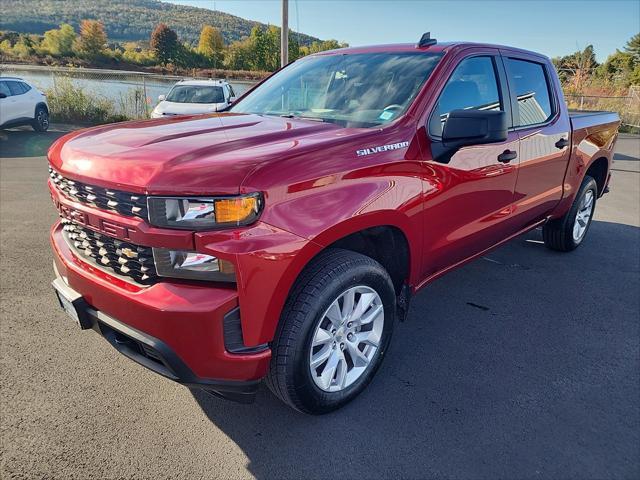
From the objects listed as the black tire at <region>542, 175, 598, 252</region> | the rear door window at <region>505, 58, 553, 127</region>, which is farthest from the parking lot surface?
the rear door window at <region>505, 58, 553, 127</region>

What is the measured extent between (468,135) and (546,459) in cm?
167

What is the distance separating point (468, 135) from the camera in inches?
100

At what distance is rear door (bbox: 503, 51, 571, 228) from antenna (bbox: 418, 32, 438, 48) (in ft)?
2.19

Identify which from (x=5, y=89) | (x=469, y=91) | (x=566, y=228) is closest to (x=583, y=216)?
(x=566, y=228)

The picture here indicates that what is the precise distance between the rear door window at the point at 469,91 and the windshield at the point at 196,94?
10467 mm

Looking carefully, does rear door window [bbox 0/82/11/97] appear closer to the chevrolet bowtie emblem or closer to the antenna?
the antenna

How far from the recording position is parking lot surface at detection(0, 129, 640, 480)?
2.17 m

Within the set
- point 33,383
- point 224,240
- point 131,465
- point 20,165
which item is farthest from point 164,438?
point 20,165

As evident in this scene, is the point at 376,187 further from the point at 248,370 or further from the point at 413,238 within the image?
the point at 248,370

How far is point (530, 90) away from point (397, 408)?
284 centimetres

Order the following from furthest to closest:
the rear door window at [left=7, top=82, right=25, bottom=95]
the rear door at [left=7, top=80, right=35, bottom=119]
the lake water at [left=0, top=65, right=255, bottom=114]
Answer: the lake water at [left=0, top=65, right=255, bottom=114]
the rear door window at [left=7, top=82, right=25, bottom=95]
the rear door at [left=7, top=80, right=35, bottom=119]

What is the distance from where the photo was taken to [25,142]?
11.8m

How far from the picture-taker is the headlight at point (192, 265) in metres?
1.86

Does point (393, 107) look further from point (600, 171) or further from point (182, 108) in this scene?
point (182, 108)
